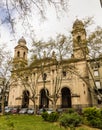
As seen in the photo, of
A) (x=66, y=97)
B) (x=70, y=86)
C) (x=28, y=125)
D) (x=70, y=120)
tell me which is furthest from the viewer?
(x=66, y=97)

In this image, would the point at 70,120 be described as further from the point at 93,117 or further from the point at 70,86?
the point at 70,86

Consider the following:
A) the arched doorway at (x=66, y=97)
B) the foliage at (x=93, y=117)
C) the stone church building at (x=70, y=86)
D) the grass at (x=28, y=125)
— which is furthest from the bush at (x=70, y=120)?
the arched doorway at (x=66, y=97)

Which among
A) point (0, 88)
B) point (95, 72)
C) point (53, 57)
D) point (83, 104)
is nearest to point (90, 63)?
point (95, 72)

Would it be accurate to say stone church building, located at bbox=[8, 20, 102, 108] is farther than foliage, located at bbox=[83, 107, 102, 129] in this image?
Yes

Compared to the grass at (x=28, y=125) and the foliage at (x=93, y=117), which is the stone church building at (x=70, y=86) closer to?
the foliage at (x=93, y=117)

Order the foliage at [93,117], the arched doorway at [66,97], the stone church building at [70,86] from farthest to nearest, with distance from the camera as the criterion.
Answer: the arched doorway at [66,97], the stone church building at [70,86], the foliage at [93,117]

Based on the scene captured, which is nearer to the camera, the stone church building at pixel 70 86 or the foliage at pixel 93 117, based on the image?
the foliage at pixel 93 117

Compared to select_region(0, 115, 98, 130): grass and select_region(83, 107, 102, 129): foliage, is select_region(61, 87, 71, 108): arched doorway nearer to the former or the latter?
select_region(83, 107, 102, 129): foliage

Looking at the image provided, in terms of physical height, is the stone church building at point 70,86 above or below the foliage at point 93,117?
above

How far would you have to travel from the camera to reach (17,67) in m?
34.1

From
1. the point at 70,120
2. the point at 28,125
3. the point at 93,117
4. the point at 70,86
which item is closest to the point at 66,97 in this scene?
the point at 70,86

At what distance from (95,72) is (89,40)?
21899 mm

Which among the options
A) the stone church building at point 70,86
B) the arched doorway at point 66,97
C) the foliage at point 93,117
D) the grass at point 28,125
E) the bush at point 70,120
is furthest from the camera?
the arched doorway at point 66,97

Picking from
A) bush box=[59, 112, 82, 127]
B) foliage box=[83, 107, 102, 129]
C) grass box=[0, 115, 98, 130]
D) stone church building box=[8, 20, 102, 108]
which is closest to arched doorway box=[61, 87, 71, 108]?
stone church building box=[8, 20, 102, 108]
